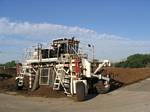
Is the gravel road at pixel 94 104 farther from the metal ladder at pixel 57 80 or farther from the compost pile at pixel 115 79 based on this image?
the metal ladder at pixel 57 80

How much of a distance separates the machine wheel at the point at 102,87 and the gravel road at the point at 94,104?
0.66m

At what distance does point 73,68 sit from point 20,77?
256 inches

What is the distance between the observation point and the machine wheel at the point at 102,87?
26156mm

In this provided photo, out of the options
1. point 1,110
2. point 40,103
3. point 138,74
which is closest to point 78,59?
point 40,103

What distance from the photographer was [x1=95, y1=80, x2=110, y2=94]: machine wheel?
26156mm

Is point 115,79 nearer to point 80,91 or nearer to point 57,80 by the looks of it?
point 57,80

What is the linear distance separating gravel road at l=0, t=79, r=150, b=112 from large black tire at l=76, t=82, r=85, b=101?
43 cm

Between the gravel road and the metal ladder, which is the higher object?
the metal ladder

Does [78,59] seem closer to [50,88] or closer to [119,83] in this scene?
[50,88]

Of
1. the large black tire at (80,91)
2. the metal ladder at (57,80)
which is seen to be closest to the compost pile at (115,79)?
the metal ladder at (57,80)

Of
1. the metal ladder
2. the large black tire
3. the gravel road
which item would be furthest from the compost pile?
the large black tire

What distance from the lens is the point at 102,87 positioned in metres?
26.8

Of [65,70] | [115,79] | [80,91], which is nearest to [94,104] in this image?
[80,91]

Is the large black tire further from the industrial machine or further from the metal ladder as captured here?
the metal ladder
